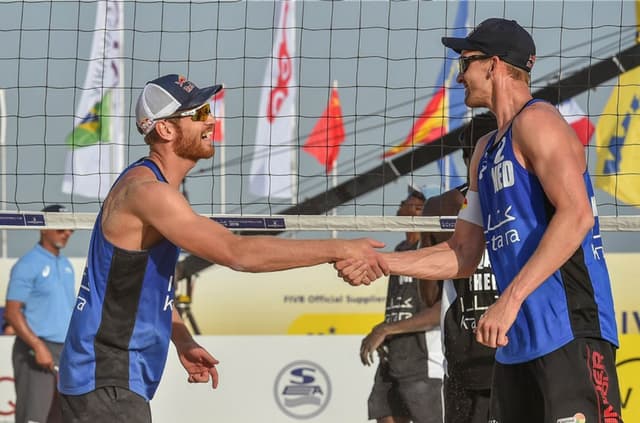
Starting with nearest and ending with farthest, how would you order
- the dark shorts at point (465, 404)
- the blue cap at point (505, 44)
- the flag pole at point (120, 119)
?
1. the blue cap at point (505, 44)
2. the dark shorts at point (465, 404)
3. the flag pole at point (120, 119)

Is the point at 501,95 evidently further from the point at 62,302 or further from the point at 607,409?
the point at 62,302

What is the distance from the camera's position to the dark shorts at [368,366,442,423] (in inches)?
325

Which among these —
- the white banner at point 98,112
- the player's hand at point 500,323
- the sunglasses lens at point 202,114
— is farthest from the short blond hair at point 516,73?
the white banner at point 98,112

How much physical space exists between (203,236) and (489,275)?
195 cm

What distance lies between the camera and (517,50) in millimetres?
4438

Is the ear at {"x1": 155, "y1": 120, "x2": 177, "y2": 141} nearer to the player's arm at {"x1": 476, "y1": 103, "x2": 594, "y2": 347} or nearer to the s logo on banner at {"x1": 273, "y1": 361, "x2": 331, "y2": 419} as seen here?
the player's arm at {"x1": 476, "y1": 103, "x2": 594, "y2": 347}

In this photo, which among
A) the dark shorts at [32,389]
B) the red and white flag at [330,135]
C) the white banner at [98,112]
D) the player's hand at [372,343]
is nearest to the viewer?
the player's hand at [372,343]

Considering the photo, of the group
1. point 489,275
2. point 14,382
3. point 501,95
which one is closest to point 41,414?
point 14,382

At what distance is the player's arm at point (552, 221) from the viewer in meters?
3.98

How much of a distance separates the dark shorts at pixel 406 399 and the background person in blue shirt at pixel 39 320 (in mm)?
2677

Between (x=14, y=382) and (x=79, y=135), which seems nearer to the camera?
(x=14, y=382)

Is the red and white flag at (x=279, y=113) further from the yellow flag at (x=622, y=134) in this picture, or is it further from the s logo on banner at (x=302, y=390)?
the s logo on banner at (x=302, y=390)

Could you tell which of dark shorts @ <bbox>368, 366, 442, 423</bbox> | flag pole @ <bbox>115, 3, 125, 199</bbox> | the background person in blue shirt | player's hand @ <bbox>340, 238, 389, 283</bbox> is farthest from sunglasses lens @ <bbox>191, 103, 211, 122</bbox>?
flag pole @ <bbox>115, 3, 125, 199</bbox>

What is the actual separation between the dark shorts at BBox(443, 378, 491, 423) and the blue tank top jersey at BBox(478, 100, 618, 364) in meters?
1.56
